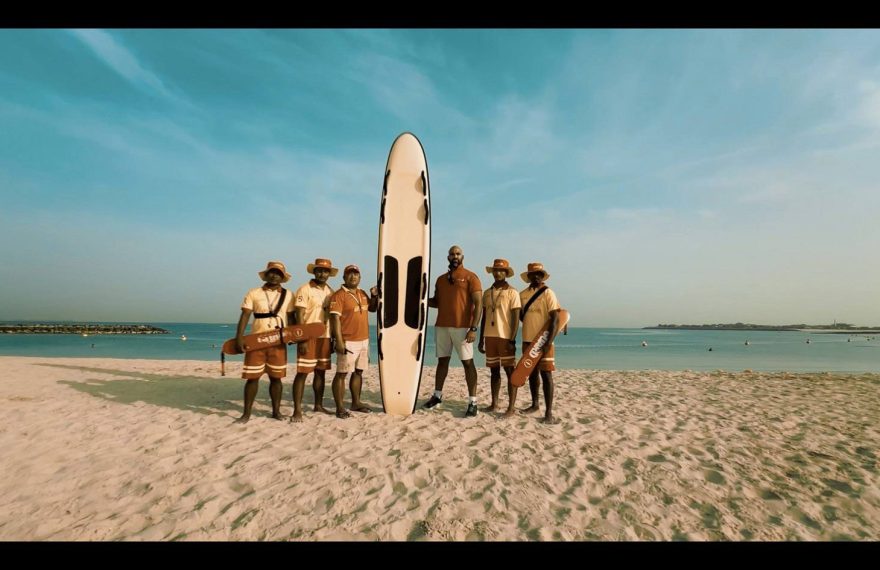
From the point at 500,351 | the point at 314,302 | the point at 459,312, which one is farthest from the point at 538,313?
the point at 314,302

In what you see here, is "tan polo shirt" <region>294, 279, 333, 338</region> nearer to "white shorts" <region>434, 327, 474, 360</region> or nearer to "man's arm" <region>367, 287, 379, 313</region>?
"man's arm" <region>367, 287, 379, 313</region>

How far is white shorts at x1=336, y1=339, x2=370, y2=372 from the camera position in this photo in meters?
4.83

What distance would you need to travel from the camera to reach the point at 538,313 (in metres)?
4.88

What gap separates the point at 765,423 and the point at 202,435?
21.1 feet

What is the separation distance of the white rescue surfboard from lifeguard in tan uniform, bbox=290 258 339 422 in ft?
2.35

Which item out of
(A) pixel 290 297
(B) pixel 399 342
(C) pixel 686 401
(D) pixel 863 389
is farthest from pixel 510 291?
(D) pixel 863 389

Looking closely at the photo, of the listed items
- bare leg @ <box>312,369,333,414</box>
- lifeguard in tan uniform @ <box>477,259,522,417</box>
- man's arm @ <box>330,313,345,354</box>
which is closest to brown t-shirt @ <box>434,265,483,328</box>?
lifeguard in tan uniform @ <box>477,259,522,417</box>

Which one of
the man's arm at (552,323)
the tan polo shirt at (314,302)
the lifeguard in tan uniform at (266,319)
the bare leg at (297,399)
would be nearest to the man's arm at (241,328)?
the lifeguard in tan uniform at (266,319)

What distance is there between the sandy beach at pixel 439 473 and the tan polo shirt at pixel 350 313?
1.04 metres

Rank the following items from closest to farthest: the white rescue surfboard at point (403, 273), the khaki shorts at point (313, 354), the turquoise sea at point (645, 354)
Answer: the khaki shorts at point (313, 354) → the white rescue surfboard at point (403, 273) → the turquoise sea at point (645, 354)

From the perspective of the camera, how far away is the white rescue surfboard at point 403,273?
5.16 m

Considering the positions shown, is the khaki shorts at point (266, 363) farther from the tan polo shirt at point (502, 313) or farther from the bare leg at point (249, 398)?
the tan polo shirt at point (502, 313)
